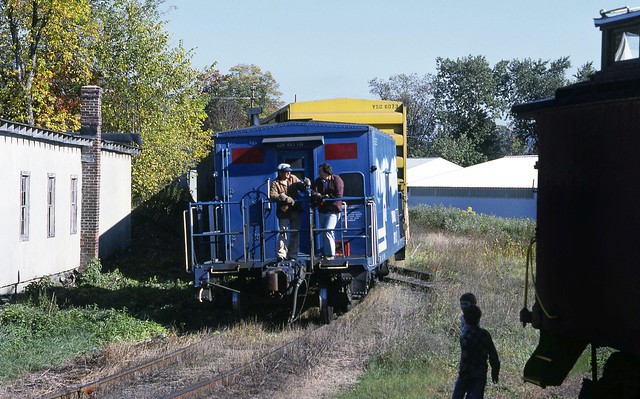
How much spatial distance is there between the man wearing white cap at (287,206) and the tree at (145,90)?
20111 mm

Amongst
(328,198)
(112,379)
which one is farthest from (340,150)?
(112,379)

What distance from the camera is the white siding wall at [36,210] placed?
16812mm

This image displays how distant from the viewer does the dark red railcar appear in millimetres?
6680

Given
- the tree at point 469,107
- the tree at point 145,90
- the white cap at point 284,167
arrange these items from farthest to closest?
1. the tree at point 469,107
2. the tree at point 145,90
3. the white cap at point 284,167

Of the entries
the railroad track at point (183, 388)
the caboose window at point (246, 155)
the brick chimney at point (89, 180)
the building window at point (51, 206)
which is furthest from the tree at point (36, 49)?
the railroad track at point (183, 388)

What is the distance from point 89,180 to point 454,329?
12.2 metres

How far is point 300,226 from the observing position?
47.2 ft

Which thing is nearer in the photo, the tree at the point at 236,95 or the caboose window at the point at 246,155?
the caboose window at the point at 246,155

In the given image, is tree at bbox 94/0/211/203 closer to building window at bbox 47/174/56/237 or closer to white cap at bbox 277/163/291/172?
building window at bbox 47/174/56/237

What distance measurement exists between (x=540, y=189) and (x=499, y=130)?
68.7 metres

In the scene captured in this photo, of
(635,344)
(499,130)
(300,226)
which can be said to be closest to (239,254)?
(300,226)

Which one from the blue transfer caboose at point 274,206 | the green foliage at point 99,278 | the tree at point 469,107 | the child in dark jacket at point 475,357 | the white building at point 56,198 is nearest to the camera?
the child in dark jacket at point 475,357

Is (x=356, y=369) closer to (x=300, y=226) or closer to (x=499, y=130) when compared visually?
(x=300, y=226)

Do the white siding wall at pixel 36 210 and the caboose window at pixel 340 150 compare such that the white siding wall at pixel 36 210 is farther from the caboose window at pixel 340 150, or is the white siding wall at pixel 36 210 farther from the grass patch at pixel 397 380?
the grass patch at pixel 397 380
